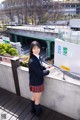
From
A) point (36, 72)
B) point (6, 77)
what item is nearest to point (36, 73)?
point (36, 72)

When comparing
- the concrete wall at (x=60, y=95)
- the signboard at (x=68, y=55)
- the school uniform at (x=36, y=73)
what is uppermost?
the school uniform at (x=36, y=73)

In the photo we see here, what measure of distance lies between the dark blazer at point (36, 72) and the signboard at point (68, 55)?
30.1ft

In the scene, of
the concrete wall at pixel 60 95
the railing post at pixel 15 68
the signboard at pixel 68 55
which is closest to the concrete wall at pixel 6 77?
the railing post at pixel 15 68

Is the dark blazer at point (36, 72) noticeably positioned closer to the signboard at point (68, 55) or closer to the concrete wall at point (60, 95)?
the concrete wall at point (60, 95)

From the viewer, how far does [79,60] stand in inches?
448

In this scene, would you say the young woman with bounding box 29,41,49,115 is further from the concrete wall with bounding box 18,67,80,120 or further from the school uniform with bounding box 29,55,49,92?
the concrete wall with bounding box 18,67,80,120

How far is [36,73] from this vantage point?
224 centimetres

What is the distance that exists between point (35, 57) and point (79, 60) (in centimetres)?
973

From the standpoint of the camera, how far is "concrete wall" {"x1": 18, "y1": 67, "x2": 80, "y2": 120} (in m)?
2.28

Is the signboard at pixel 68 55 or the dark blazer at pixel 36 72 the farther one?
the signboard at pixel 68 55

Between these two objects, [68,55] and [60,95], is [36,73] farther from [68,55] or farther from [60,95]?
[68,55]

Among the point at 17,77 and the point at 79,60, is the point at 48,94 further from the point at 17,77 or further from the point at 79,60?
the point at 79,60

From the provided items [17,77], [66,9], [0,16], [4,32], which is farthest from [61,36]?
[66,9]

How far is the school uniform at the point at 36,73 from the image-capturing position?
87.2 inches
